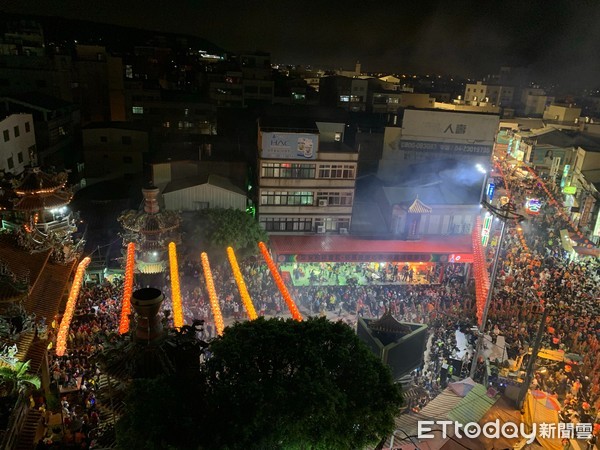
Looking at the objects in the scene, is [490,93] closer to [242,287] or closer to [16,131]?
[16,131]

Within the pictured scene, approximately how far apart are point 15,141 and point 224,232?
18964 millimetres

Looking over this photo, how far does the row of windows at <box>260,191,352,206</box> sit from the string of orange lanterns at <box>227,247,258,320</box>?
6290 millimetres

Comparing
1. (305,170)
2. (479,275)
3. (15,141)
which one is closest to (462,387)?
(479,275)

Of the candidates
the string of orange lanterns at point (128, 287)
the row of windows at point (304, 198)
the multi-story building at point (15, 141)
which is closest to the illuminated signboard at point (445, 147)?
the row of windows at point (304, 198)

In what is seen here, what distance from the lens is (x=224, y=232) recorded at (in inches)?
1129

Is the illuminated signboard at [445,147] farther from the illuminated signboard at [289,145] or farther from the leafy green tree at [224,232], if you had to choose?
the leafy green tree at [224,232]

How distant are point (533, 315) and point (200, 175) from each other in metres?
23.8

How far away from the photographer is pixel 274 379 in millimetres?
11297

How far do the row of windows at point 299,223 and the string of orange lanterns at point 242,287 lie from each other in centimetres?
597

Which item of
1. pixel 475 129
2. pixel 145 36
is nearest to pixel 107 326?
pixel 475 129

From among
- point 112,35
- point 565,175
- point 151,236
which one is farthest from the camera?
point 112,35

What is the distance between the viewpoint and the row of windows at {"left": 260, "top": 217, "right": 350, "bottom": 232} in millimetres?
33625

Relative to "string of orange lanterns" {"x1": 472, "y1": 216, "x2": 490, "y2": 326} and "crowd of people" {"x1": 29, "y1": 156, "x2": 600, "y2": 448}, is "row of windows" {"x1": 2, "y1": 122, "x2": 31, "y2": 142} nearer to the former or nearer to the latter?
"crowd of people" {"x1": 29, "y1": 156, "x2": 600, "y2": 448}

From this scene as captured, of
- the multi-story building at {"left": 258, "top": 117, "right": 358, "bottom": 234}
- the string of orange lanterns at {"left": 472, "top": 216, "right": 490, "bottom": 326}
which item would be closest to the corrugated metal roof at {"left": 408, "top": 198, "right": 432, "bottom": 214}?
the string of orange lanterns at {"left": 472, "top": 216, "right": 490, "bottom": 326}
